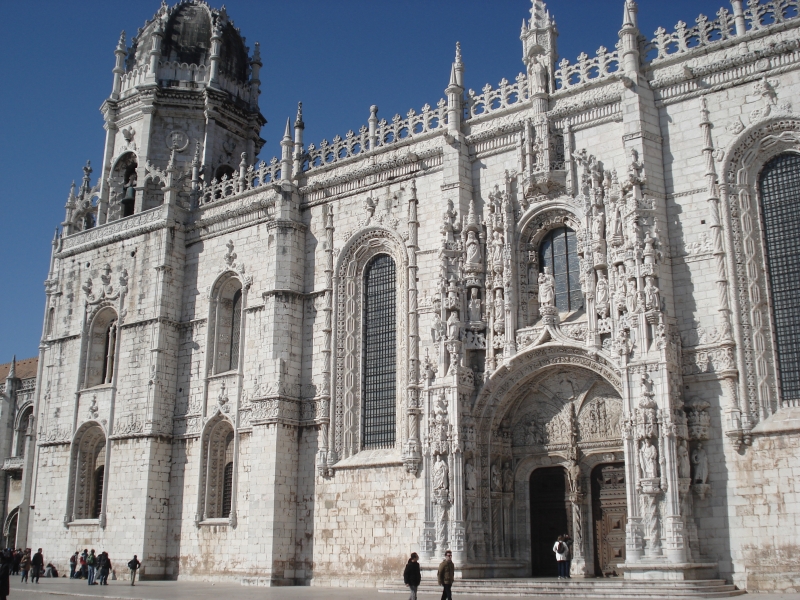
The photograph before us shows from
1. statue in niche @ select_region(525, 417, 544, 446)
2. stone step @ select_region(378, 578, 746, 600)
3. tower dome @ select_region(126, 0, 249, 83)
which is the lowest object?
stone step @ select_region(378, 578, 746, 600)

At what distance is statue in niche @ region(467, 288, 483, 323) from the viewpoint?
2280 cm

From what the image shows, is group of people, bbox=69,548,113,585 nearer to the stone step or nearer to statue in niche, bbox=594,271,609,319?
the stone step

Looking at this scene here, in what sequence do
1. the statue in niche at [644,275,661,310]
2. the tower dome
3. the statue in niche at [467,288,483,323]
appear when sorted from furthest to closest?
the tower dome, the statue in niche at [467,288,483,323], the statue in niche at [644,275,661,310]

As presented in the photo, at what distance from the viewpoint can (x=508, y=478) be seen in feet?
74.6

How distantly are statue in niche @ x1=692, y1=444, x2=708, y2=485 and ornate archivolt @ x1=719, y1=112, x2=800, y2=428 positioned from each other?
764 millimetres

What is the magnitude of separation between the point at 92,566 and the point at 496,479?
13419 millimetres

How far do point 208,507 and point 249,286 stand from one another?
7.24 meters

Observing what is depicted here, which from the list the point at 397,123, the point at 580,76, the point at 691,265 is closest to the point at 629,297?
the point at 691,265

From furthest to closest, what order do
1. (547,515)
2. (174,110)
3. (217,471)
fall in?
(174,110)
(217,471)
(547,515)

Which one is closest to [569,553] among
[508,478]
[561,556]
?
[561,556]

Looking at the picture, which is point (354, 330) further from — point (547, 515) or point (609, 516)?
point (609, 516)

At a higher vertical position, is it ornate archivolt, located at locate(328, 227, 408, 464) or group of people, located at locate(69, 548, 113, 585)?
ornate archivolt, located at locate(328, 227, 408, 464)

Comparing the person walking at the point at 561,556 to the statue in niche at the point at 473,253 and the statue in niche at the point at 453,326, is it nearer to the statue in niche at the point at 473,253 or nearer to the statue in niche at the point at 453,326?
the statue in niche at the point at 453,326

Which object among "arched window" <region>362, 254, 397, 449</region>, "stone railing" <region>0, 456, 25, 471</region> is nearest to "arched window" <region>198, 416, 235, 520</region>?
"arched window" <region>362, 254, 397, 449</region>
